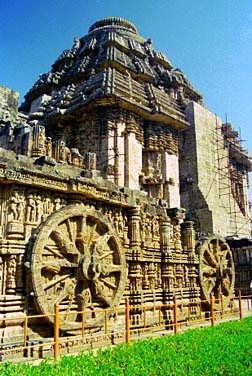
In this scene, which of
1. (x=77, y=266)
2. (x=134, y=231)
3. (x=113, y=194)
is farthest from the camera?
(x=134, y=231)

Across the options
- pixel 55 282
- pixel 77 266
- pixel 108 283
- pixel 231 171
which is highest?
pixel 231 171

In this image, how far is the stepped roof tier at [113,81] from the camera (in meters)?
21.5

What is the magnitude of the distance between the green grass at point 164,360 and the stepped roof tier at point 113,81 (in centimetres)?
1546

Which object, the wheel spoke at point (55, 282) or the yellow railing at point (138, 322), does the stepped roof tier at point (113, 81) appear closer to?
the yellow railing at point (138, 322)

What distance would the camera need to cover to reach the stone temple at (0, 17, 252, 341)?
858 centimetres

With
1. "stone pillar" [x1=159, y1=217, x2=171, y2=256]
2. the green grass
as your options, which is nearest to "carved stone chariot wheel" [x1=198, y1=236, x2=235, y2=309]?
"stone pillar" [x1=159, y1=217, x2=171, y2=256]

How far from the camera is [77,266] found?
9.28m

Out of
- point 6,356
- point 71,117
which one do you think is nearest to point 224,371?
point 6,356

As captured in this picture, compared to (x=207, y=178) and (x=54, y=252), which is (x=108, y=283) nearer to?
(x=54, y=252)

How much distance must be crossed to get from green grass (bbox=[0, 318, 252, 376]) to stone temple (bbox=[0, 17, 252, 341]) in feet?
4.64

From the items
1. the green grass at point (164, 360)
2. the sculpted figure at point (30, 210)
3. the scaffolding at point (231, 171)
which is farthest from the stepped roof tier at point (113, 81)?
the green grass at point (164, 360)

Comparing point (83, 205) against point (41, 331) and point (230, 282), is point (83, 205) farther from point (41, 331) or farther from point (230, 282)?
point (230, 282)

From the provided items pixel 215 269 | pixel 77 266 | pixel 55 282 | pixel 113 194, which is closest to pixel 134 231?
pixel 113 194

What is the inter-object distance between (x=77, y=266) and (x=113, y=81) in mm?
14480
